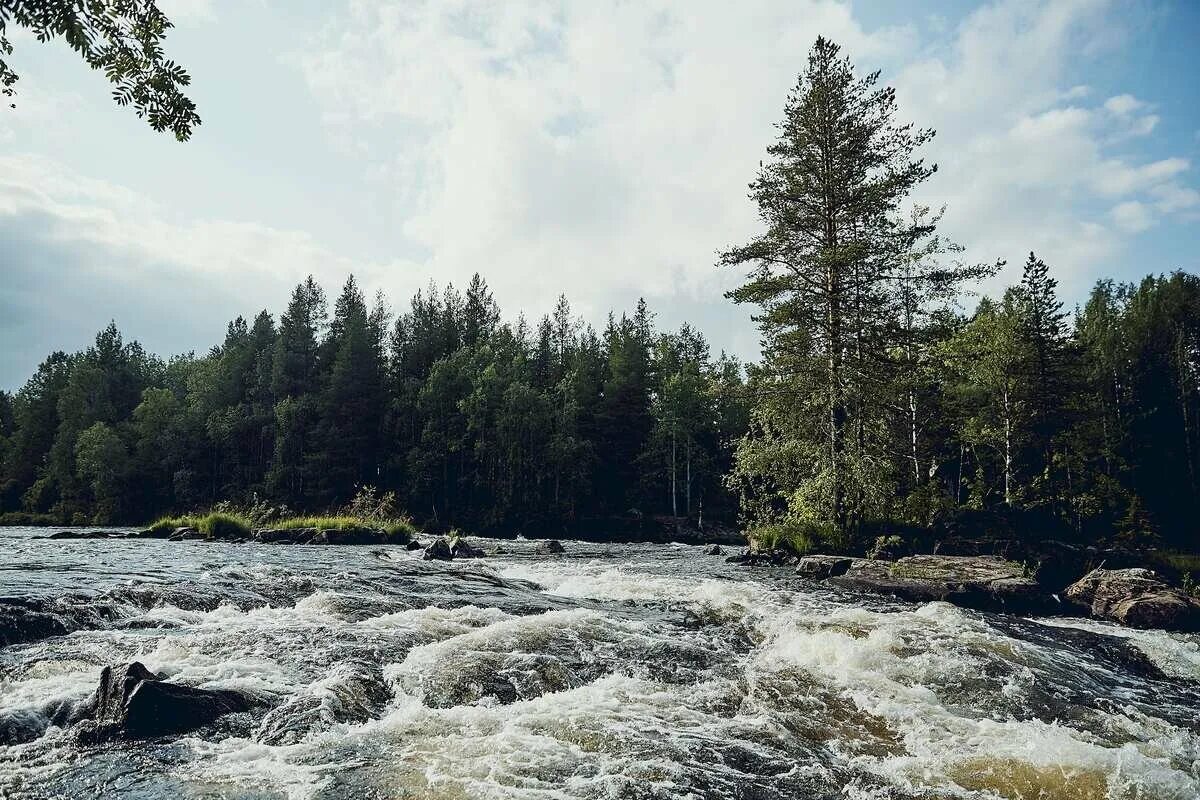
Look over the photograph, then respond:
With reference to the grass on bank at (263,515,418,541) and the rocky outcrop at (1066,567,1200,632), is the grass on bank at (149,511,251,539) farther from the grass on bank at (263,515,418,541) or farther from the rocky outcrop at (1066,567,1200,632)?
the rocky outcrop at (1066,567,1200,632)

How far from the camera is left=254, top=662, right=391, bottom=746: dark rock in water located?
6.18 meters

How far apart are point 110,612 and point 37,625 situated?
4.03ft

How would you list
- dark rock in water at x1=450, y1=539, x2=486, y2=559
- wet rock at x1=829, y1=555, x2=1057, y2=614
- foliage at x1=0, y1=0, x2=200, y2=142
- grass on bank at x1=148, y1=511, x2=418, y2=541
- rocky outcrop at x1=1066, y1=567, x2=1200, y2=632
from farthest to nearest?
grass on bank at x1=148, y1=511, x2=418, y2=541, dark rock in water at x1=450, y1=539, x2=486, y2=559, wet rock at x1=829, y1=555, x2=1057, y2=614, rocky outcrop at x1=1066, y1=567, x2=1200, y2=632, foliage at x1=0, y1=0, x2=200, y2=142

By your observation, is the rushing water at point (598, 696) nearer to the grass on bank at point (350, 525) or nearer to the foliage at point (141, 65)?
the foliage at point (141, 65)

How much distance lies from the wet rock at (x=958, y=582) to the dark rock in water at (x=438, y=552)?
42.4 ft

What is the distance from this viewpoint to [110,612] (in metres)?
10.3

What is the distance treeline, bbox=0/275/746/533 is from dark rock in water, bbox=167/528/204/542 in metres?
25.6

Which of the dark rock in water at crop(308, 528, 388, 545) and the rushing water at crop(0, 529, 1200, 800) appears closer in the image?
the rushing water at crop(0, 529, 1200, 800)

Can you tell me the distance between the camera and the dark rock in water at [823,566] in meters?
17.8

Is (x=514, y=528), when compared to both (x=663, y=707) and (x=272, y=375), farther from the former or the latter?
(x=663, y=707)

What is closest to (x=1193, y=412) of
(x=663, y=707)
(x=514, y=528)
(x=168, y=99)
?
(x=514, y=528)

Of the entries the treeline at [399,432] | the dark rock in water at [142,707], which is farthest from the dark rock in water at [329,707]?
the treeline at [399,432]

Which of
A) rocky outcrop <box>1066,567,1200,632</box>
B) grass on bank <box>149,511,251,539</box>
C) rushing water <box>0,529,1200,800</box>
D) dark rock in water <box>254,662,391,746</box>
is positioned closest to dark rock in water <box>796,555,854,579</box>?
rushing water <box>0,529,1200,800</box>

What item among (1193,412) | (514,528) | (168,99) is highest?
(1193,412)
